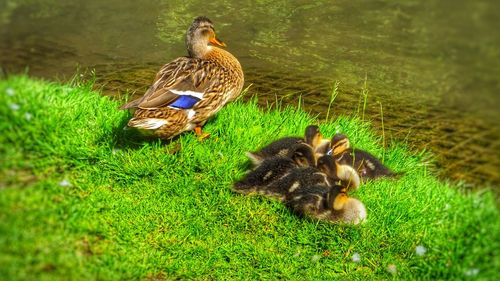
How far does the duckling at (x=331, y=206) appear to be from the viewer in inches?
178

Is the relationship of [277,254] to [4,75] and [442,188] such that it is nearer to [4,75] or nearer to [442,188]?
[442,188]

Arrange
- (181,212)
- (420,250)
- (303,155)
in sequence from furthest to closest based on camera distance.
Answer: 1. (303,155)
2. (181,212)
3. (420,250)

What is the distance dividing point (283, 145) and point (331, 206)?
924 mm

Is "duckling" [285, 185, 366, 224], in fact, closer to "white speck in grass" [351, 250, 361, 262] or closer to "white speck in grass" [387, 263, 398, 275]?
"white speck in grass" [351, 250, 361, 262]

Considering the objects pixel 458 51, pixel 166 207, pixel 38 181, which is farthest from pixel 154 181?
pixel 458 51

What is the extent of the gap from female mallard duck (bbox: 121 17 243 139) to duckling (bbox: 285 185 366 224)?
1216mm

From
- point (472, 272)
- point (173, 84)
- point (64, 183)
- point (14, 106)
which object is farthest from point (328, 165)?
point (14, 106)

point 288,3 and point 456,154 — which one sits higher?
point 288,3

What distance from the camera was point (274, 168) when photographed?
4891 mm

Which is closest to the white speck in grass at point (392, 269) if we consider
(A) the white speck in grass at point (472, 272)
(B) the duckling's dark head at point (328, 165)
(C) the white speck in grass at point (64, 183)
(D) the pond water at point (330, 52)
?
(A) the white speck in grass at point (472, 272)

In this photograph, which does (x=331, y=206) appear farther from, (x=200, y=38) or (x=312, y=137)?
(x=200, y=38)

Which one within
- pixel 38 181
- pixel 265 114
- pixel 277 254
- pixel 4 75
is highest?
pixel 4 75

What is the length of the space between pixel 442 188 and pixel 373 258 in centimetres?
117

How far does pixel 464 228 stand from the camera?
11.7 feet
